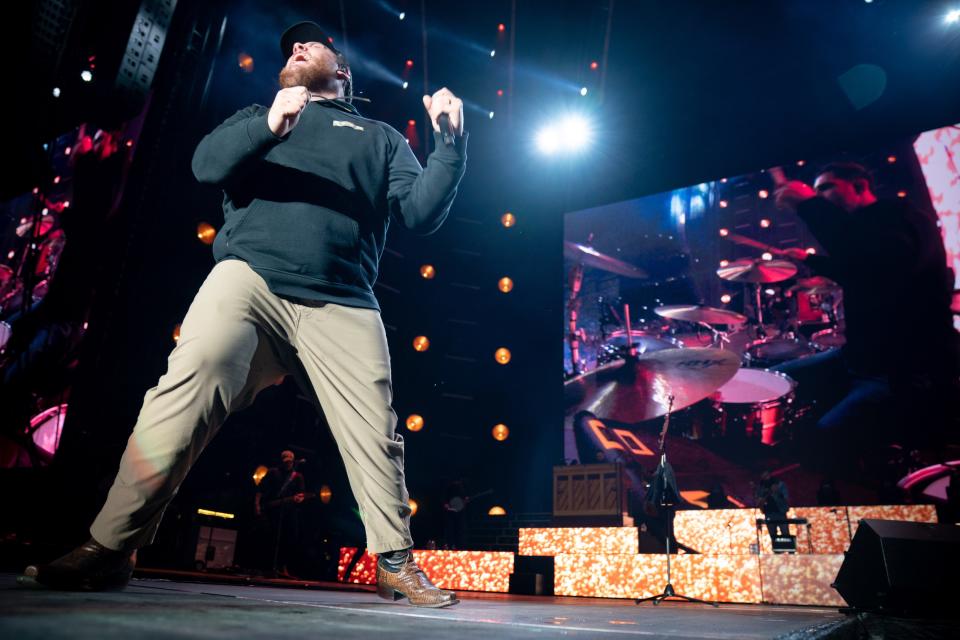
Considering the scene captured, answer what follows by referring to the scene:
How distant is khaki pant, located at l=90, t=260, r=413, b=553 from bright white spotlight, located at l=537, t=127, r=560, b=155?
814 centimetres

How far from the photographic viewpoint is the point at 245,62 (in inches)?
223

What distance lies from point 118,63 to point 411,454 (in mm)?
5309

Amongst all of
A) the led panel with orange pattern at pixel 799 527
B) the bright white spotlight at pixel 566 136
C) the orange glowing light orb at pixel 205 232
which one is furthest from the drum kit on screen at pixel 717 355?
the orange glowing light orb at pixel 205 232

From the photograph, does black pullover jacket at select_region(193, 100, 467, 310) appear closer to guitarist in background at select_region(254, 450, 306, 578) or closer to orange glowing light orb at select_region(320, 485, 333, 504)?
guitarist in background at select_region(254, 450, 306, 578)

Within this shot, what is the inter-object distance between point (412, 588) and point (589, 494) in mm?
6355

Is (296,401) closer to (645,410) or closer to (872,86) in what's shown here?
(645,410)

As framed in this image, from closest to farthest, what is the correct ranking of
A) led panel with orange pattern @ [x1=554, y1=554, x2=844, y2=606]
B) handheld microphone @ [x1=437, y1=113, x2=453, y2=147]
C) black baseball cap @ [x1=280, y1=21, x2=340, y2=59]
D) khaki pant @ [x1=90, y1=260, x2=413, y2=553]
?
khaki pant @ [x1=90, y1=260, x2=413, y2=553] → handheld microphone @ [x1=437, y1=113, x2=453, y2=147] → black baseball cap @ [x1=280, y1=21, x2=340, y2=59] → led panel with orange pattern @ [x1=554, y1=554, x2=844, y2=606]

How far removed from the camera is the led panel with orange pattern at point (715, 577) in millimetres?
4887

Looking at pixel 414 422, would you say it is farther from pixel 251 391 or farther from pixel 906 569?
pixel 251 391

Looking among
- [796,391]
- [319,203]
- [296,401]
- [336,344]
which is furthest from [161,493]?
[796,391]

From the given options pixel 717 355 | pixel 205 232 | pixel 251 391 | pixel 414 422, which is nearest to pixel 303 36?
pixel 251 391

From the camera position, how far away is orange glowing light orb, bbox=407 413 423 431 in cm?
791

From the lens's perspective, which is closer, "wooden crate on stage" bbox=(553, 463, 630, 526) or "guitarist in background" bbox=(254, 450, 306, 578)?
"guitarist in background" bbox=(254, 450, 306, 578)

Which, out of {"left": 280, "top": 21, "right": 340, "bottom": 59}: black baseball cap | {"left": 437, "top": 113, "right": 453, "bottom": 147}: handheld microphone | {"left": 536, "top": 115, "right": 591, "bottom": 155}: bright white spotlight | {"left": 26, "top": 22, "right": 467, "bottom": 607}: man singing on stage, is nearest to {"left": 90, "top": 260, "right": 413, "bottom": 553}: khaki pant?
{"left": 26, "top": 22, "right": 467, "bottom": 607}: man singing on stage
